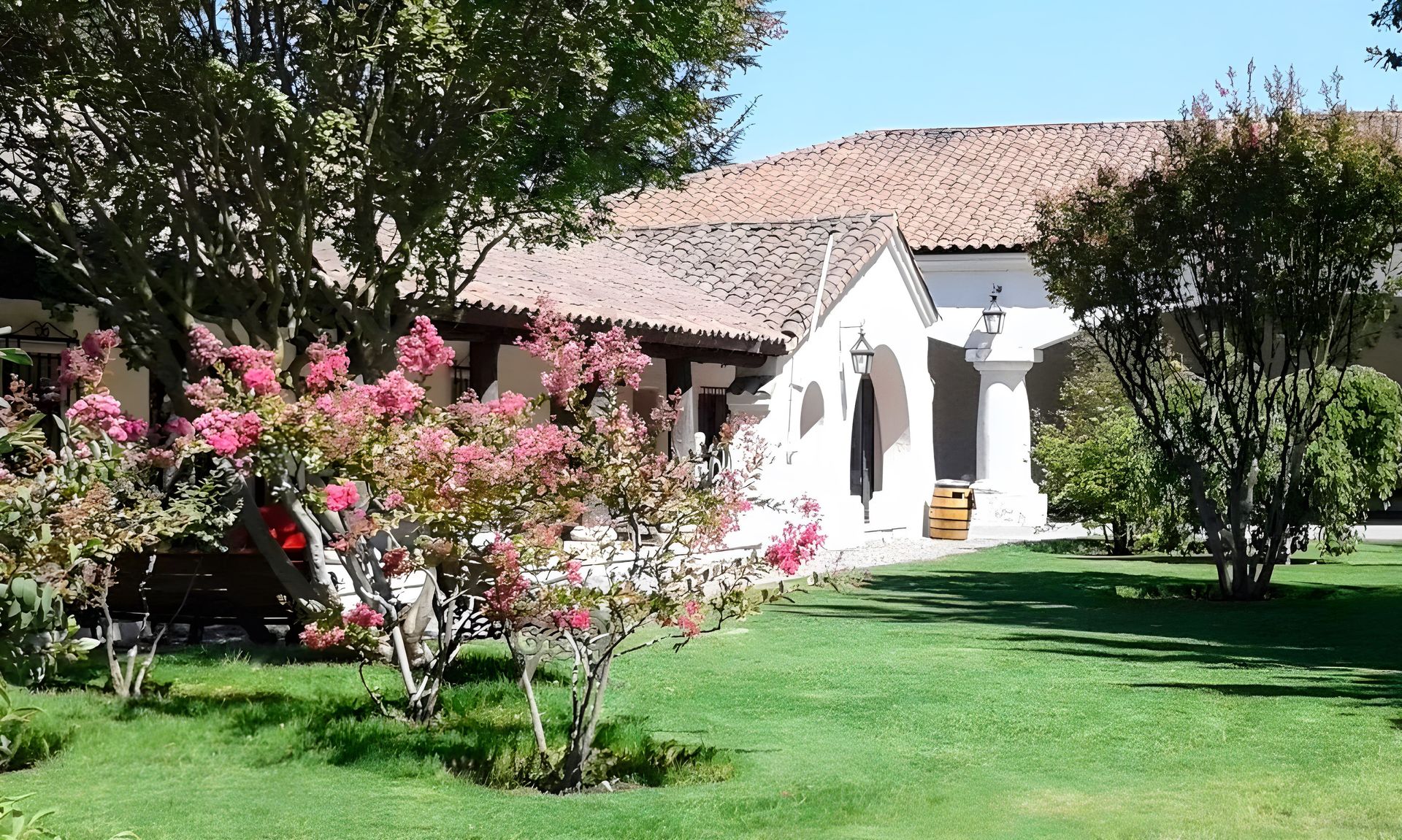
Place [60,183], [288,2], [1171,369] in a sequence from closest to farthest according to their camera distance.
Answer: [288,2] → [60,183] → [1171,369]

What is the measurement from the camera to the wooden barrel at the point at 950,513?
23344mm

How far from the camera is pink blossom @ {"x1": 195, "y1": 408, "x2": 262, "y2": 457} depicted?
6977 millimetres

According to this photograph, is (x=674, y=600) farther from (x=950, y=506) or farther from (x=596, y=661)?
(x=950, y=506)

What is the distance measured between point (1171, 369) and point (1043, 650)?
6.28 metres

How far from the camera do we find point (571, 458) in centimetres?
714

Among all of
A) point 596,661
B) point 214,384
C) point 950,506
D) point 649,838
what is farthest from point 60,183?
point 950,506

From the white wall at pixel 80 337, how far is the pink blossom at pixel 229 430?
4.20m

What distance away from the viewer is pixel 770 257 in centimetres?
2094

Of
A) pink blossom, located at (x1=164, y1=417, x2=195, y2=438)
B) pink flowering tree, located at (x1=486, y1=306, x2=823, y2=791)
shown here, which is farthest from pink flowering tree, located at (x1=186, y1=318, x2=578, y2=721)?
pink blossom, located at (x1=164, y1=417, x2=195, y2=438)

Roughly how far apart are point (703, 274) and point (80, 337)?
33.1ft

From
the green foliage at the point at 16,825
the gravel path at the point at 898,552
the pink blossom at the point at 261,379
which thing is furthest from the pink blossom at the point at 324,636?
the gravel path at the point at 898,552

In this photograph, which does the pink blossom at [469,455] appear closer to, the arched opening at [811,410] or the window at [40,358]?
the window at [40,358]

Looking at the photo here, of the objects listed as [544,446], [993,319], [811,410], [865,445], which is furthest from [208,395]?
[993,319]

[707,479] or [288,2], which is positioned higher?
[288,2]
